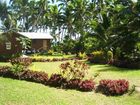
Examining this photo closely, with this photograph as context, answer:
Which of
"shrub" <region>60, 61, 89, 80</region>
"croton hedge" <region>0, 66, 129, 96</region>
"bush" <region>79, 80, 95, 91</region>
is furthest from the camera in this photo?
"shrub" <region>60, 61, 89, 80</region>

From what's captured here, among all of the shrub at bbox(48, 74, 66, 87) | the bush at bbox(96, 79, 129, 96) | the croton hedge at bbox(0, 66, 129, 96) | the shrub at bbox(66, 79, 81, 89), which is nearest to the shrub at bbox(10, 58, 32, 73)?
the croton hedge at bbox(0, 66, 129, 96)

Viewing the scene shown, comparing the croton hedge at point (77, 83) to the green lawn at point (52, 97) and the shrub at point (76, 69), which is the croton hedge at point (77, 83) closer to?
the shrub at point (76, 69)

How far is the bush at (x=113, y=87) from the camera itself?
16.5m

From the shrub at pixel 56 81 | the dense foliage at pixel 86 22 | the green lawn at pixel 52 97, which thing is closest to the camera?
the green lawn at pixel 52 97

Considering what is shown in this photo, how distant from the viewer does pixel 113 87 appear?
55.0 ft

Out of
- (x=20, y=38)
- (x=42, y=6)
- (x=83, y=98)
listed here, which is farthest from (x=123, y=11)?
(x=42, y=6)

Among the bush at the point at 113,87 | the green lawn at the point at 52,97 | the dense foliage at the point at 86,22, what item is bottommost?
the green lawn at the point at 52,97

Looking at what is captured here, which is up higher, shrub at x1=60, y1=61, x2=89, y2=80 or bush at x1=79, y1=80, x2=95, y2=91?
shrub at x1=60, y1=61, x2=89, y2=80

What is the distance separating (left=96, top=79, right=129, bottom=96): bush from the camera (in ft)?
54.2

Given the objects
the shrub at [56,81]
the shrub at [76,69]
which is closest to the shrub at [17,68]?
the shrub at [56,81]

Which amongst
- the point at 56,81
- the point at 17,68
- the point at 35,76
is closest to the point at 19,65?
the point at 17,68

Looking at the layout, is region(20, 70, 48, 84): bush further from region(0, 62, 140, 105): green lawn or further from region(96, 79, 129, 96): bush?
region(96, 79, 129, 96): bush

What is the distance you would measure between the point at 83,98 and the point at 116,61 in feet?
49.1

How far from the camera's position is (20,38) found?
45.0 m
